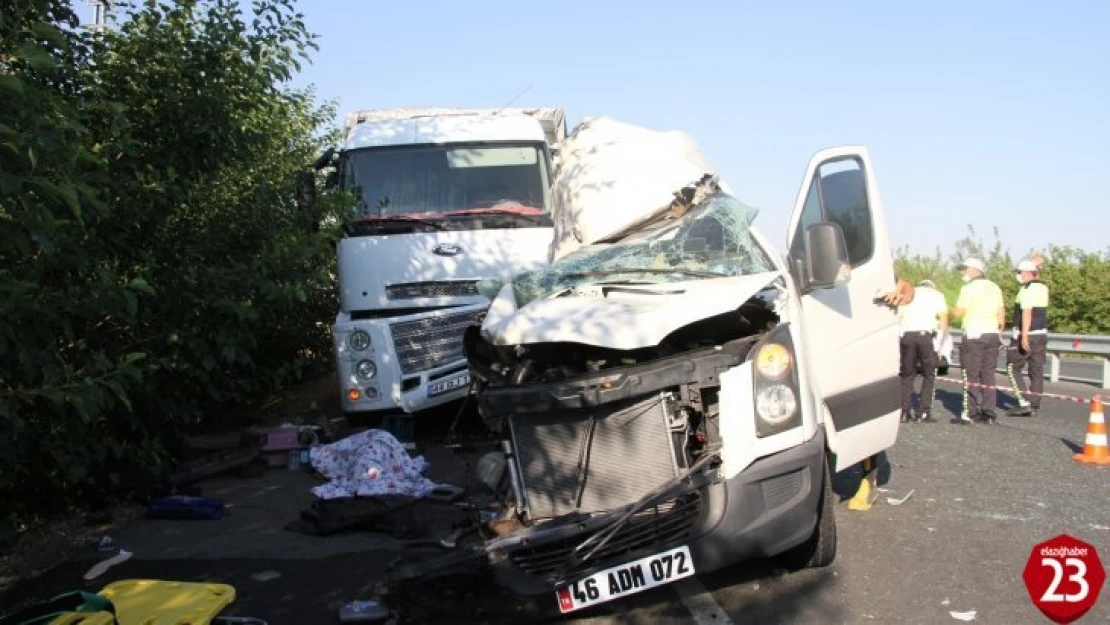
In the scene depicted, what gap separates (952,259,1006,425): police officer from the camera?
11.3 meters

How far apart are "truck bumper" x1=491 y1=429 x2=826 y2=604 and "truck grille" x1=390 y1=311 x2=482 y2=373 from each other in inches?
201

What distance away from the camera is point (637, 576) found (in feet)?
14.6

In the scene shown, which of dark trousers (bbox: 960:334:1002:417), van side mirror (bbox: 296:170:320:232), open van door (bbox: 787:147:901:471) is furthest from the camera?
dark trousers (bbox: 960:334:1002:417)

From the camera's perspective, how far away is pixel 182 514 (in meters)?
7.51

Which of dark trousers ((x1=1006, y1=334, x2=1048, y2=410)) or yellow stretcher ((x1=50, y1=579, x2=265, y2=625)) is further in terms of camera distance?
dark trousers ((x1=1006, y1=334, x2=1048, y2=410))

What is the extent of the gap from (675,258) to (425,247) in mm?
4578

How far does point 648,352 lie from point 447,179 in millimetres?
5599

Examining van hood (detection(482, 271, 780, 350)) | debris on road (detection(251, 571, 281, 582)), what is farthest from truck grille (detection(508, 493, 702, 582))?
debris on road (detection(251, 571, 281, 582))

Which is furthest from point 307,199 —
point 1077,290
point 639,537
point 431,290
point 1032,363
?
point 1077,290

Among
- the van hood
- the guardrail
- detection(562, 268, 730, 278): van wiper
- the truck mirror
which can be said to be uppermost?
the truck mirror

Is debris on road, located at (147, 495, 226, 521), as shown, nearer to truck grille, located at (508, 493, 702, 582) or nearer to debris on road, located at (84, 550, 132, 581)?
debris on road, located at (84, 550, 132, 581)

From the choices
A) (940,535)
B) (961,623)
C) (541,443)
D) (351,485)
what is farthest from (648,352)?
(351,485)

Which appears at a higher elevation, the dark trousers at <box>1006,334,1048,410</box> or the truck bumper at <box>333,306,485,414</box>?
the truck bumper at <box>333,306,485,414</box>

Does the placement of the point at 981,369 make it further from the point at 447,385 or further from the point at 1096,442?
the point at 447,385
